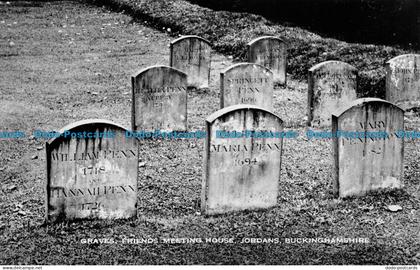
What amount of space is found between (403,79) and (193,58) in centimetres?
431

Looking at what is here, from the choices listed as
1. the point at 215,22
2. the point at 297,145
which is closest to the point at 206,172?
the point at 297,145

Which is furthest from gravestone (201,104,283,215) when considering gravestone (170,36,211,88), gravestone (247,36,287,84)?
gravestone (170,36,211,88)

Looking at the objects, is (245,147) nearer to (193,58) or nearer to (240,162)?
(240,162)

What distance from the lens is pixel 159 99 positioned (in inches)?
377

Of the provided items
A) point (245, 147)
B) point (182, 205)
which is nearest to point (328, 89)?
point (245, 147)

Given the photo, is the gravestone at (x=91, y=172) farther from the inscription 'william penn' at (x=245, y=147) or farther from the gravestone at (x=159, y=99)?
the gravestone at (x=159, y=99)

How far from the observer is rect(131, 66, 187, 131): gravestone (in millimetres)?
9359

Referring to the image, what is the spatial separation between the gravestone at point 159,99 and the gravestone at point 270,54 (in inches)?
127

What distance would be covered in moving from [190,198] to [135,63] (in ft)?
29.5

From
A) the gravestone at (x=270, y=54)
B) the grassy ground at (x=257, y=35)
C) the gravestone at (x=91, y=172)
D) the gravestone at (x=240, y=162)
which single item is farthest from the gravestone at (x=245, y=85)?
the gravestone at (x=91, y=172)

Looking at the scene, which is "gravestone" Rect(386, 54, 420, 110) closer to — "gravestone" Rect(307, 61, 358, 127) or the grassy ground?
the grassy ground

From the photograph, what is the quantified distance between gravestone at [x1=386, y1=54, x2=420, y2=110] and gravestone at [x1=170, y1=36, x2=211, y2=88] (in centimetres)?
396

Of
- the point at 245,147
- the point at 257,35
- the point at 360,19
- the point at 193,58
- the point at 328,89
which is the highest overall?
the point at 360,19

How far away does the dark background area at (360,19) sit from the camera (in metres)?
16.7
